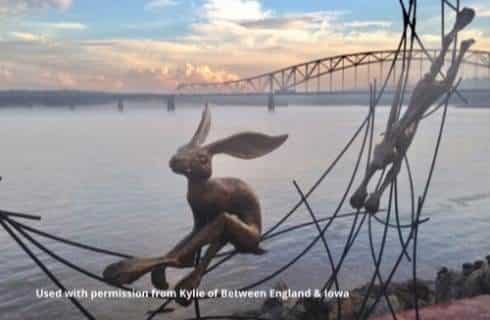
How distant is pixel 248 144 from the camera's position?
195 inches

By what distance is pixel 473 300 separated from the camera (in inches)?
332

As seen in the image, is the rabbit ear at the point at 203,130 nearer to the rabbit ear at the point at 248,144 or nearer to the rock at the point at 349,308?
the rabbit ear at the point at 248,144

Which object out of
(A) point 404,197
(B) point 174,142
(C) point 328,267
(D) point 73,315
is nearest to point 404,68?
(D) point 73,315

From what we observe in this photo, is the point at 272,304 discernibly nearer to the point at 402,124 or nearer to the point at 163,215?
the point at 402,124

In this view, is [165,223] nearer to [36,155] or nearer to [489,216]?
[489,216]

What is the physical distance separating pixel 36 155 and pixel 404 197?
3241cm

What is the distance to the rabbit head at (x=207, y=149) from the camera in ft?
15.3

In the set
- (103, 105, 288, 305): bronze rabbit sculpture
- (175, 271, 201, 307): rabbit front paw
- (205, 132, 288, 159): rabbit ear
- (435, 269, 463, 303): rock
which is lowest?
(435, 269, 463, 303): rock

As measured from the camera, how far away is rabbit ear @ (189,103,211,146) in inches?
188

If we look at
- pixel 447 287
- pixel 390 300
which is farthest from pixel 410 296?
pixel 390 300

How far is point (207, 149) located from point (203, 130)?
21cm

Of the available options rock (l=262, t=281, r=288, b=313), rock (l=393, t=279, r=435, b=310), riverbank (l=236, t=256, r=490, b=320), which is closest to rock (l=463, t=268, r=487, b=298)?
riverbank (l=236, t=256, r=490, b=320)

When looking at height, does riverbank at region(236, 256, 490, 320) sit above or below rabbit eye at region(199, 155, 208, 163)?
below

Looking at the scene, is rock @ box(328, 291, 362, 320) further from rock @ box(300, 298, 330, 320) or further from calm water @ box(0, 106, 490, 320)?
calm water @ box(0, 106, 490, 320)
